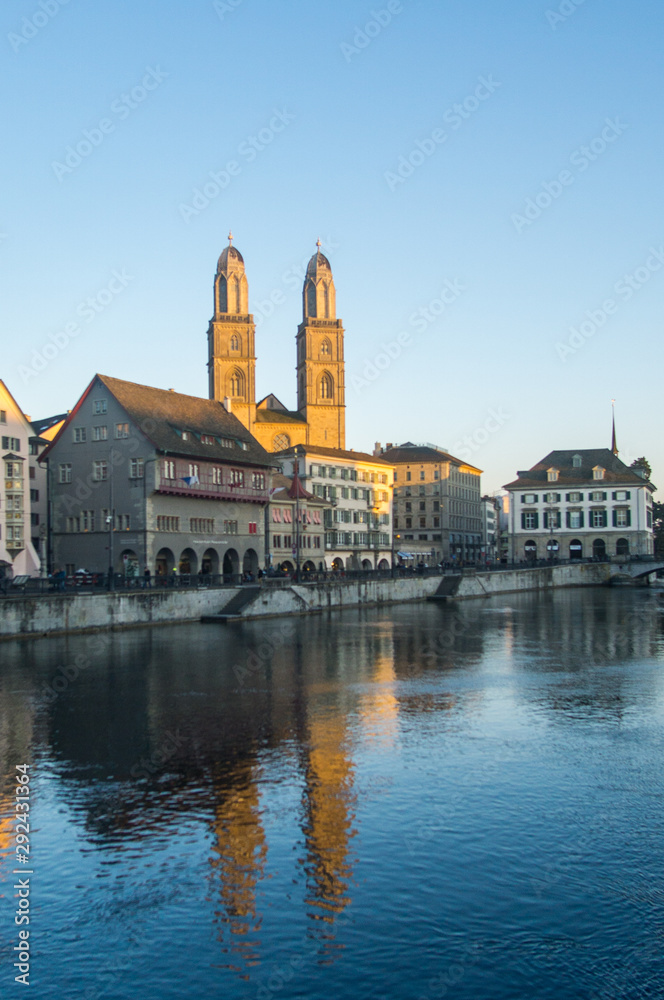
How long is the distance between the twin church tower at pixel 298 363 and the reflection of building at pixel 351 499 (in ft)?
59.1

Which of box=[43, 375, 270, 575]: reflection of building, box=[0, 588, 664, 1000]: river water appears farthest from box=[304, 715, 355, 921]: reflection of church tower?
box=[43, 375, 270, 575]: reflection of building

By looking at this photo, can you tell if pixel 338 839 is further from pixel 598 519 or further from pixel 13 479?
pixel 598 519

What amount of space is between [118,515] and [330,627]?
17.9 meters

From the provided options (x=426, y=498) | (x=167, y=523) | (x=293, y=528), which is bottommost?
(x=293, y=528)

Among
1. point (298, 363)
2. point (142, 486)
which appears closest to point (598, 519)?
point (298, 363)

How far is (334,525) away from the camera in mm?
93875

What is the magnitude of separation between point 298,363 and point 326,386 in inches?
275

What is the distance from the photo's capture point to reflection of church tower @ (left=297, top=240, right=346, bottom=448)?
401 feet

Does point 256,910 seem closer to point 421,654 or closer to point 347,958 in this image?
point 347,958

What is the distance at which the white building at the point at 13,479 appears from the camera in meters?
Answer: 64.3

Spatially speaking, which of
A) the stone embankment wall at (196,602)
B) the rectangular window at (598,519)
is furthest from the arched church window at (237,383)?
the rectangular window at (598,519)

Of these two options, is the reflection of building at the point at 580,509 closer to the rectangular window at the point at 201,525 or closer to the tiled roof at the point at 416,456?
the tiled roof at the point at 416,456

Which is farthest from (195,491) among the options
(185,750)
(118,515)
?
(185,750)

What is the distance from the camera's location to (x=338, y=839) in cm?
1471
